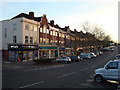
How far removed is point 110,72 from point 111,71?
11 cm

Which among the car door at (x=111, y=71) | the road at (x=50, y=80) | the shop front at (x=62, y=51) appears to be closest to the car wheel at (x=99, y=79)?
the road at (x=50, y=80)

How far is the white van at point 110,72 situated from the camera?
10242 mm

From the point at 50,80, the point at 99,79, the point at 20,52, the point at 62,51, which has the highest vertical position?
the point at 20,52

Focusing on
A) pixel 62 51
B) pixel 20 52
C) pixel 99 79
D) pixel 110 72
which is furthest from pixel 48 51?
pixel 110 72


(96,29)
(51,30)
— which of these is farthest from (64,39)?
(96,29)

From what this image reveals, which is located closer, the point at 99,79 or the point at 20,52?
the point at 99,79

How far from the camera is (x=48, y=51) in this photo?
4678cm

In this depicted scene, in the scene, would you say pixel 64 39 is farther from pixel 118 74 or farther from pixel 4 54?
pixel 118 74

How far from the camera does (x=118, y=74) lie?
10.1 m

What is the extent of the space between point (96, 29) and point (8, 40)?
52.4m

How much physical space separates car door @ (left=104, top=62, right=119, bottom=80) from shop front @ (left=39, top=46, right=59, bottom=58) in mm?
32009

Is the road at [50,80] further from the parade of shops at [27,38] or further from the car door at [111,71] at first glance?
the parade of shops at [27,38]

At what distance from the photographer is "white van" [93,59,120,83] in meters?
10.2

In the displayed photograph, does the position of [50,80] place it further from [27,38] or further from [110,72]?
[27,38]
